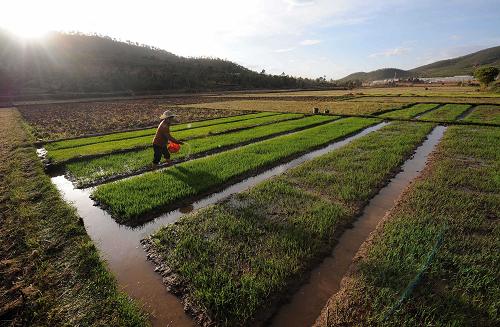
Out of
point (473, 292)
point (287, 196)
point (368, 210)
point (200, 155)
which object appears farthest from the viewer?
point (200, 155)

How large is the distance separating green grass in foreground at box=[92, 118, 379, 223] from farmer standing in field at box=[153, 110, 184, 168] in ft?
2.51

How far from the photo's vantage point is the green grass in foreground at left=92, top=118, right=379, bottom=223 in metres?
6.15

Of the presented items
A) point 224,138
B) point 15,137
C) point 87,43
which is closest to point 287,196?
point 224,138

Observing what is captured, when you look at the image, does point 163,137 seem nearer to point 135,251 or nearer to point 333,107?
point 135,251

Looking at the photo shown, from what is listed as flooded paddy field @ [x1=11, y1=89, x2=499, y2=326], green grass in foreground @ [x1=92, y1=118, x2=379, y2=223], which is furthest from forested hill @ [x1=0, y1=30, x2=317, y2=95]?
green grass in foreground @ [x1=92, y1=118, x2=379, y2=223]

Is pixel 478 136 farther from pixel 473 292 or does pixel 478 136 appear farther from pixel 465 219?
pixel 473 292

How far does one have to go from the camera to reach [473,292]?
140 inches

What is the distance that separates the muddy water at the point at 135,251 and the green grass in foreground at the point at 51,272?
24 cm

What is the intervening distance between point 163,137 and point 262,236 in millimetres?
5125

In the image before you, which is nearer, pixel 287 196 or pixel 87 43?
pixel 287 196

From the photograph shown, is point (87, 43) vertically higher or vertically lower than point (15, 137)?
higher

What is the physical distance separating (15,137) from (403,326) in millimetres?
17120

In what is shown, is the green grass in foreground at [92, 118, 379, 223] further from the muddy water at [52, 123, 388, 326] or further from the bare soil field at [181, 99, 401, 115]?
the bare soil field at [181, 99, 401, 115]

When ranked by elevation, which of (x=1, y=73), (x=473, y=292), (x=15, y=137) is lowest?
(x=473, y=292)
